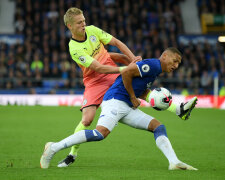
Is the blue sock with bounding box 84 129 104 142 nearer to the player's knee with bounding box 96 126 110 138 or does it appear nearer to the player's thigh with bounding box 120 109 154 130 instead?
the player's knee with bounding box 96 126 110 138

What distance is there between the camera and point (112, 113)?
6.79 m

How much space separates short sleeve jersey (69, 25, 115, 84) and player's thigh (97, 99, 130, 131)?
73 cm

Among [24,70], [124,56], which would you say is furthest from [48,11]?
[124,56]

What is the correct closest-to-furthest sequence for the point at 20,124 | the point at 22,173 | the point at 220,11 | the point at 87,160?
the point at 22,173
the point at 87,160
the point at 20,124
the point at 220,11

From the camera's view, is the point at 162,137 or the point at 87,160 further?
the point at 87,160

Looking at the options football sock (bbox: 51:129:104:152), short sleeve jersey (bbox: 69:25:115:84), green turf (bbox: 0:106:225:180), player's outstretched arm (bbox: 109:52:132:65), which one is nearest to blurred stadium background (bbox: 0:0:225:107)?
green turf (bbox: 0:106:225:180)

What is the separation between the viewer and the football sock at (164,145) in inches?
263

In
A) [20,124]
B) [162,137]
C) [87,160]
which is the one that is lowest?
[20,124]

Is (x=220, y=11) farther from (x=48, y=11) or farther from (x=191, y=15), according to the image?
(x=48, y=11)

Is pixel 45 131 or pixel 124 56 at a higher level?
pixel 124 56

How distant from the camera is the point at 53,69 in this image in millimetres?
21875

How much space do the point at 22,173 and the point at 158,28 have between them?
20.3m

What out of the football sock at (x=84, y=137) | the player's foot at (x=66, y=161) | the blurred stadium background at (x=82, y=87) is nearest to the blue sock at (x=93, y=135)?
the football sock at (x=84, y=137)

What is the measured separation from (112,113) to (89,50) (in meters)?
1.36
